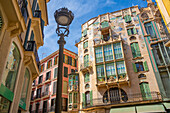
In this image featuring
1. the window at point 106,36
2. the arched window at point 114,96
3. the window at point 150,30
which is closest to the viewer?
the arched window at point 114,96

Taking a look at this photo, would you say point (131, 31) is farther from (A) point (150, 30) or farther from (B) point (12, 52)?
(B) point (12, 52)

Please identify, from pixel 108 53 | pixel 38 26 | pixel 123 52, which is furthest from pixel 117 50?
pixel 38 26

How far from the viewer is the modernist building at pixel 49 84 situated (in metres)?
27.3

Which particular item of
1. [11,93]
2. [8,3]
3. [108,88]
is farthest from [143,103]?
[8,3]

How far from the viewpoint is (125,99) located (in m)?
20.5

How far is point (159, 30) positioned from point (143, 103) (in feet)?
38.1

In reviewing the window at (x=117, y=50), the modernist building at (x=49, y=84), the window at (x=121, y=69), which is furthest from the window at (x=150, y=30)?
the modernist building at (x=49, y=84)

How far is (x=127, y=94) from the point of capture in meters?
20.7

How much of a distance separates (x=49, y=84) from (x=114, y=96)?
1432cm

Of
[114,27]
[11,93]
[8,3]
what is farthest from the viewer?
[114,27]

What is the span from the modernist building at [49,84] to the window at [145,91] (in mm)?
13782

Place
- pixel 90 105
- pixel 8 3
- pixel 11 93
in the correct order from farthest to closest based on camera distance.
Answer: pixel 90 105 → pixel 11 93 → pixel 8 3

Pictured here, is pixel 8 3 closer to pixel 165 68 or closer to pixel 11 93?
pixel 11 93

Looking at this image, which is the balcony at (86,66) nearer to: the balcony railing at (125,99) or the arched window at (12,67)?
the balcony railing at (125,99)
